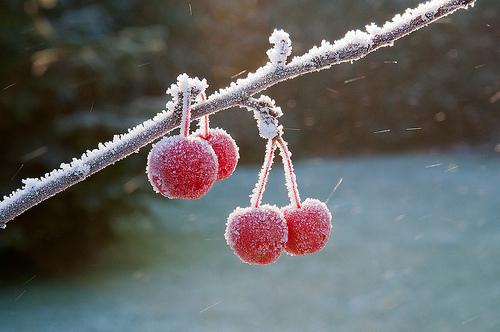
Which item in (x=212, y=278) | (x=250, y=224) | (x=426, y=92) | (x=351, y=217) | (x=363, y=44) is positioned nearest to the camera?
(x=363, y=44)

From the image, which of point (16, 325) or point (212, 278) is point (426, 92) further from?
point (16, 325)

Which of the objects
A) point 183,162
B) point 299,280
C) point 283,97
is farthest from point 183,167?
point 283,97

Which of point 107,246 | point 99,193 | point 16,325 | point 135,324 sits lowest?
point 135,324

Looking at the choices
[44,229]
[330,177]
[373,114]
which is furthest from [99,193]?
[373,114]

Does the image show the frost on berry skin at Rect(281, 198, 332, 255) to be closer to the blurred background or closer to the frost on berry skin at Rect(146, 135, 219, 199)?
the frost on berry skin at Rect(146, 135, 219, 199)

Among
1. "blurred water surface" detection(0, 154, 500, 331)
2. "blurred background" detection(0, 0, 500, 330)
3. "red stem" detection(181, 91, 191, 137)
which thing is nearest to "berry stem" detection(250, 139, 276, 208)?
"red stem" detection(181, 91, 191, 137)

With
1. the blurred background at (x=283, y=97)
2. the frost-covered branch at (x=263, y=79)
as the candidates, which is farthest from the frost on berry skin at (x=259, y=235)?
the blurred background at (x=283, y=97)
